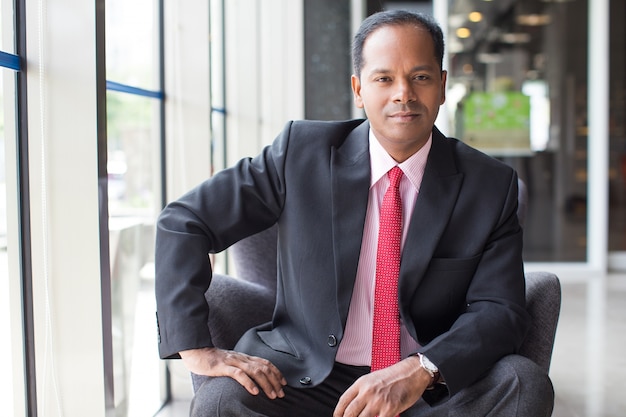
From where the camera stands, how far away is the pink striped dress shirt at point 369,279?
183 centimetres

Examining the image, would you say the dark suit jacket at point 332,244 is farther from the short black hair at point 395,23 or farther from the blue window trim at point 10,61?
the blue window trim at point 10,61

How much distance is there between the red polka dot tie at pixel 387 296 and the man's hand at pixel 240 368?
262 millimetres

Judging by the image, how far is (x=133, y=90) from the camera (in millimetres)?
2629

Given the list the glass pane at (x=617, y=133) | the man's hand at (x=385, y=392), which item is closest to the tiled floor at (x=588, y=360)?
the glass pane at (x=617, y=133)

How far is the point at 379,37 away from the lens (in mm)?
1826

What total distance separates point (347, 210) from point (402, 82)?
13.1 inches

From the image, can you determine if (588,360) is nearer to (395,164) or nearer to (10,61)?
(395,164)

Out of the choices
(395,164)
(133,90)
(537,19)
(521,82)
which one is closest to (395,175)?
(395,164)

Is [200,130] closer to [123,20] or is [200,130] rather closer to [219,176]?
[123,20]

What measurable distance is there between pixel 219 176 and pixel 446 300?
629 mm

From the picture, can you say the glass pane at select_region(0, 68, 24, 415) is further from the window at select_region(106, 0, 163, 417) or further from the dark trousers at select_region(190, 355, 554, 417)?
the window at select_region(106, 0, 163, 417)

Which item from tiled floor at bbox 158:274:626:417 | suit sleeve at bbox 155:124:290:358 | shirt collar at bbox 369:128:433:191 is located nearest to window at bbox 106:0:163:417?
tiled floor at bbox 158:274:626:417

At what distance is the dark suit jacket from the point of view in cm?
172

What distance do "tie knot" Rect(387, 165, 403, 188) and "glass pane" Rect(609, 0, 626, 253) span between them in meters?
5.60
